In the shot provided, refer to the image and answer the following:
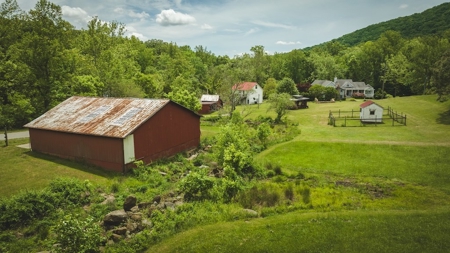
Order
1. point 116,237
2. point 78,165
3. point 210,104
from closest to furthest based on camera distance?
point 116,237 < point 78,165 < point 210,104

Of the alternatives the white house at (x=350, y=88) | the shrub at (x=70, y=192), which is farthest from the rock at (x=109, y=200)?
the white house at (x=350, y=88)

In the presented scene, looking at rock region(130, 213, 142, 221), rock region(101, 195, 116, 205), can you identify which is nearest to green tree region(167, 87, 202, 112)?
rock region(101, 195, 116, 205)

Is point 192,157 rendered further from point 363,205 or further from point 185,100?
point 363,205

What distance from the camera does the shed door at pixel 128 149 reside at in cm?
2294

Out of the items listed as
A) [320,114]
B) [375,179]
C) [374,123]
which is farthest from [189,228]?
[320,114]

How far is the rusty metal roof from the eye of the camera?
79.3 feet

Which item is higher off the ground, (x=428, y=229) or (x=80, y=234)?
(x=80, y=234)

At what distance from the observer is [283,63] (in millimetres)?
94312

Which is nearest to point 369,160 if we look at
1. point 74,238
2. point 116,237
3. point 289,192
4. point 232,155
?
point 289,192

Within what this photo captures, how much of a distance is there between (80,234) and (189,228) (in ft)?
16.4

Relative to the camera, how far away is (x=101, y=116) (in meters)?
26.5

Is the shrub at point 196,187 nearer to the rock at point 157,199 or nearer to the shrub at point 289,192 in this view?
the rock at point 157,199

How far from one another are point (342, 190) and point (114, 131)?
704 inches

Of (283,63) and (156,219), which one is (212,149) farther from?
(283,63)
